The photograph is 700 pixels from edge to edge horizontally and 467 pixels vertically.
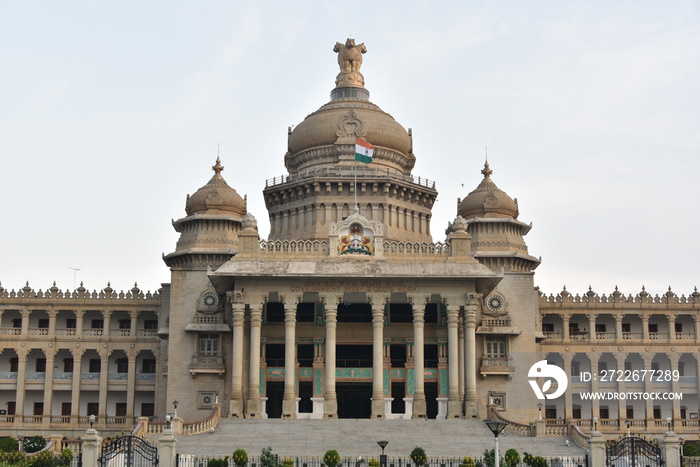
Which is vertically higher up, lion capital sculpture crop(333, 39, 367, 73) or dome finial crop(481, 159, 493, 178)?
lion capital sculpture crop(333, 39, 367, 73)

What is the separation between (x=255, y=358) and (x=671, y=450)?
83.4ft

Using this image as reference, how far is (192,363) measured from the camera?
68625 millimetres

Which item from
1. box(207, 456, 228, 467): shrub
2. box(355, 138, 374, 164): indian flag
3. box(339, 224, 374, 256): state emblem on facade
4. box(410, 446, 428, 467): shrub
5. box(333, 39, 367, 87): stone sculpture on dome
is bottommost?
box(207, 456, 228, 467): shrub

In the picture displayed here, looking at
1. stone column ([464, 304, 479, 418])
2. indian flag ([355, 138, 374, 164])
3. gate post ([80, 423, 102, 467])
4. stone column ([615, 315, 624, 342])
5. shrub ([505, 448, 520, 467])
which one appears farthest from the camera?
stone column ([615, 315, 624, 342])

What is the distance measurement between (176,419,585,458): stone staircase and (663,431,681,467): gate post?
18.9 feet

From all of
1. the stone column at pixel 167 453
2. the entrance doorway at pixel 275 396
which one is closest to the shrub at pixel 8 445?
the entrance doorway at pixel 275 396

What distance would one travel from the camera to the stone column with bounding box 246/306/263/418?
5959 centimetres

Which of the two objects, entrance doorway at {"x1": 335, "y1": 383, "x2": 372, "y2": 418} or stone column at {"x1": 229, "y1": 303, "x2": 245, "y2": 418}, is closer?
stone column at {"x1": 229, "y1": 303, "x2": 245, "y2": 418}

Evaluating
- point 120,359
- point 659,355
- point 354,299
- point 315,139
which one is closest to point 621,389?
point 659,355

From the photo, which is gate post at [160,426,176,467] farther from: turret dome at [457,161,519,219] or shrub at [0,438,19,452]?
turret dome at [457,161,519,219]

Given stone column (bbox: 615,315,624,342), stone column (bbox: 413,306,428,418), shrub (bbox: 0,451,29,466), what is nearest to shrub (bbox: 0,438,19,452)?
shrub (bbox: 0,451,29,466)

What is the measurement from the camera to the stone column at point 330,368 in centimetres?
5912

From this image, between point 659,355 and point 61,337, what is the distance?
4565cm

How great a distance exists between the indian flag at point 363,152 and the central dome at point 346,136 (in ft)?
24.1
